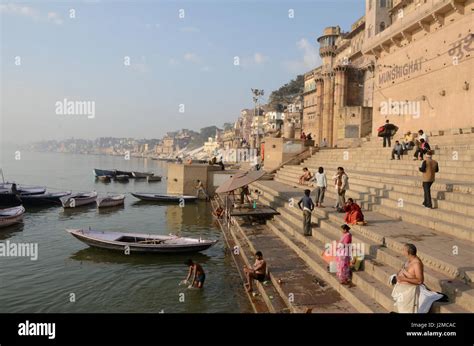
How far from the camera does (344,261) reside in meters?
7.31

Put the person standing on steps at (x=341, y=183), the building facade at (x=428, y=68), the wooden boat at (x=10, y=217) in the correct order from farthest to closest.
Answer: the wooden boat at (x=10, y=217), the building facade at (x=428, y=68), the person standing on steps at (x=341, y=183)

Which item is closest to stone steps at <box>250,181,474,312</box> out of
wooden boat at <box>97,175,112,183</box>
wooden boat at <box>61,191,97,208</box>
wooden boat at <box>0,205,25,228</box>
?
wooden boat at <box>0,205,25,228</box>

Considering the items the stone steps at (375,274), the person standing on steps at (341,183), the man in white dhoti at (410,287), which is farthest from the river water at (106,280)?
the person standing on steps at (341,183)

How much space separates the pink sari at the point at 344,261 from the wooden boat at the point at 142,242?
23.9 feet

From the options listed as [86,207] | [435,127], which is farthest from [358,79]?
[86,207]

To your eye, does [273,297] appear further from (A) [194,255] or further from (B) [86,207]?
(B) [86,207]

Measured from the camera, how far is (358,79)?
4588cm

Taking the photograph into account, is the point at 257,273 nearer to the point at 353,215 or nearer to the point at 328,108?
the point at 353,215

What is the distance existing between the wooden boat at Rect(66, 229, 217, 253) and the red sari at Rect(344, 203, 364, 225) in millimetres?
6035

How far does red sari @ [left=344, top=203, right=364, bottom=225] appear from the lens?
9.55 meters

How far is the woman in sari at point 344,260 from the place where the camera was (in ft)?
23.8

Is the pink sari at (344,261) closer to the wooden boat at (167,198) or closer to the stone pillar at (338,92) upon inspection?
the wooden boat at (167,198)
